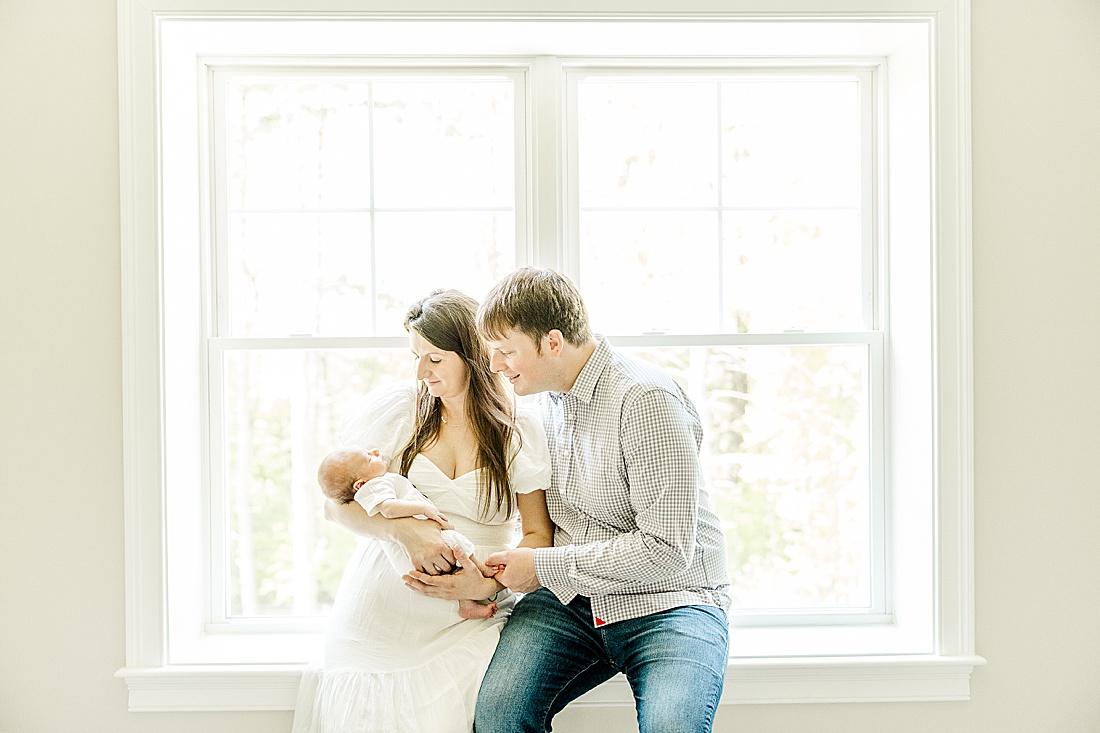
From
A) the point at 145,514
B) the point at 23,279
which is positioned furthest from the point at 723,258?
the point at 23,279

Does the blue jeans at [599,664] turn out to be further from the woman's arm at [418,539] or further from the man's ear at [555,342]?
the man's ear at [555,342]

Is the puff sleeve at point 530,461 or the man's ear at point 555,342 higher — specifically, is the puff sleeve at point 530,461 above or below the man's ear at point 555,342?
below

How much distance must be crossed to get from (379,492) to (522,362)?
427 mm

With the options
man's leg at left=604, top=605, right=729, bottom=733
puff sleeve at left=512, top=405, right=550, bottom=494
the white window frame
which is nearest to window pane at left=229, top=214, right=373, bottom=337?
the white window frame

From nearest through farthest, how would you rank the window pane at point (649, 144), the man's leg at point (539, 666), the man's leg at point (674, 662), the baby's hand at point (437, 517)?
the man's leg at point (674, 662)
the man's leg at point (539, 666)
the baby's hand at point (437, 517)
the window pane at point (649, 144)

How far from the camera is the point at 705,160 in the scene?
238 centimetres

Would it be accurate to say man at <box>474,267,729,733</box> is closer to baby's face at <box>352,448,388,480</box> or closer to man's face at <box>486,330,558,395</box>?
man's face at <box>486,330,558,395</box>

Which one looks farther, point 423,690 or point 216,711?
point 216,711

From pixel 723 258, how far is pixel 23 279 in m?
1.83

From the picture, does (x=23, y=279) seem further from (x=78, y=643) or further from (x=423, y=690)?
(x=423, y=690)

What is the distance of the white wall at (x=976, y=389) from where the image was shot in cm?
204

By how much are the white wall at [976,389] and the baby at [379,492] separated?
0.57 meters

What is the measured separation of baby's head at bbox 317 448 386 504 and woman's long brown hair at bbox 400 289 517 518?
11 cm

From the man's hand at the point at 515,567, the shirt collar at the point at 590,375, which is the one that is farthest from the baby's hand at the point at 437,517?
the shirt collar at the point at 590,375
